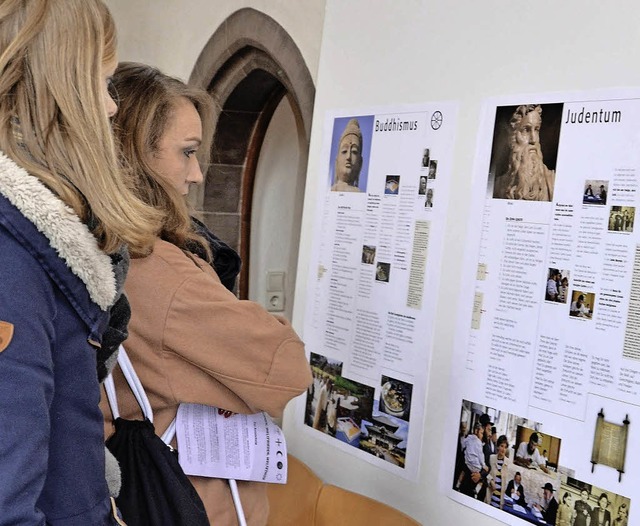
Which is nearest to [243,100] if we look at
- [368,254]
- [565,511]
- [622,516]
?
[368,254]

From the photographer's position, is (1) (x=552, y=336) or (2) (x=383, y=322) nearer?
(1) (x=552, y=336)

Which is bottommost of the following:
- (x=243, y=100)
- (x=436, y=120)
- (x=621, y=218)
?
(x=621, y=218)

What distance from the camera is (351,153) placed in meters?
2.57

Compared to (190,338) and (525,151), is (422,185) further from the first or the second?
(190,338)

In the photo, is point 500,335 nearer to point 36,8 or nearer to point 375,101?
point 375,101

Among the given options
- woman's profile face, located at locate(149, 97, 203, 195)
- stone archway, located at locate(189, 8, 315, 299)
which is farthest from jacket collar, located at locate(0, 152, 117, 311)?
stone archway, located at locate(189, 8, 315, 299)

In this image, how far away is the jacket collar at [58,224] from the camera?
0.95 m

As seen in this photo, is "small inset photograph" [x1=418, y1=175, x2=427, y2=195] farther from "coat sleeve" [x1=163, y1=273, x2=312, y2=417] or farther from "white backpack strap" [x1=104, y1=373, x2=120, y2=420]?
"white backpack strap" [x1=104, y1=373, x2=120, y2=420]

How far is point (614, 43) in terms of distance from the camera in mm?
1824

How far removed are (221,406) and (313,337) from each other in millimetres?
1003

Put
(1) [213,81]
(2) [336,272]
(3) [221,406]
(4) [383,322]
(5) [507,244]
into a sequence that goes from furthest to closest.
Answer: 1. (1) [213,81]
2. (2) [336,272]
3. (4) [383,322]
4. (5) [507,244]
5. (3) [221,406]

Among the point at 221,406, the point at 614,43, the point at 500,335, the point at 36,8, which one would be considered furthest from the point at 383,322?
the point at 36,8

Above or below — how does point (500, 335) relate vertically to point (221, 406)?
above

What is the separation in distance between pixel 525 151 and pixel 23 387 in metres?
1.40
